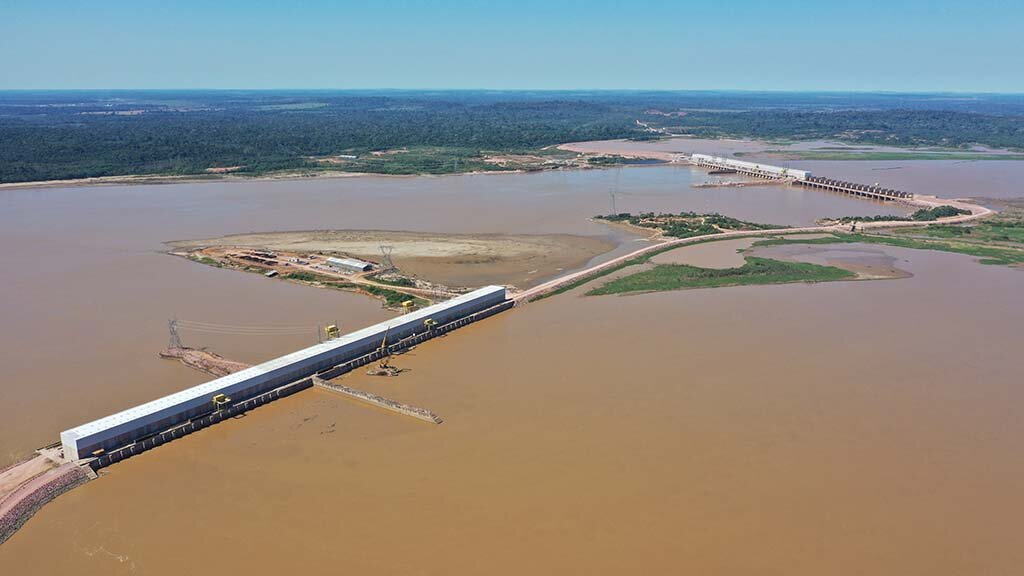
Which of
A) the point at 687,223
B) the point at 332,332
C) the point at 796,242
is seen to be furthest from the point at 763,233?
the point at 332,332

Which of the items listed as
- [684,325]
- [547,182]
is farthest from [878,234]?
[547,182]

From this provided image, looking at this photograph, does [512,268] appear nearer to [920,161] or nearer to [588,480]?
[588,480]

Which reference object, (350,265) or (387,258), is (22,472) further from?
(387,258)

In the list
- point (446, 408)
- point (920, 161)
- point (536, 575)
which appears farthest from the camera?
point (920, 161)

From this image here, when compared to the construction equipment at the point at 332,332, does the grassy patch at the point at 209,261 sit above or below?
below

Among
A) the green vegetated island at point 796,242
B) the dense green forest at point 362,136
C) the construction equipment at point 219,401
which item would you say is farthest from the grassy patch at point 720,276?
the dense green forest at point 362,136

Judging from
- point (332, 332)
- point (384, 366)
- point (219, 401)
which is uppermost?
point (332, 332)

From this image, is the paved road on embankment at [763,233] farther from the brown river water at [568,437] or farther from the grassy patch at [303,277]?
the grassy patch at [303,277]
